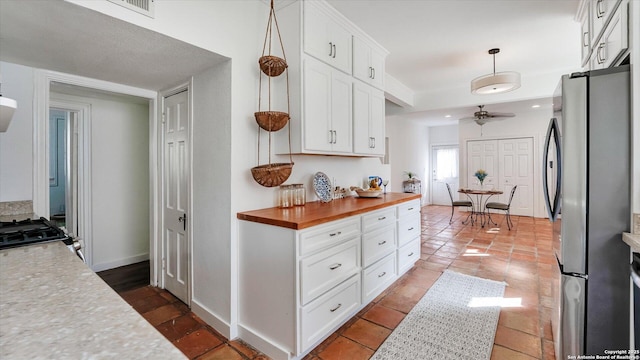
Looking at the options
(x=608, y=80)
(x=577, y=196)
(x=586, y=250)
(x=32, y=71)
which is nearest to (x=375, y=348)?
(x=586, y=250)

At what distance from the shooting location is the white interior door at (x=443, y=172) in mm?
9000

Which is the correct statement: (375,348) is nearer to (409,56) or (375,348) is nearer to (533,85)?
(409,56)

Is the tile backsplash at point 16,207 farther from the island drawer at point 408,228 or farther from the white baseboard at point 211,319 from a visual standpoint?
the island drawer at point 408,228

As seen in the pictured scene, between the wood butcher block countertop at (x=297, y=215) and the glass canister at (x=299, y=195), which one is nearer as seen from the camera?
the wood butcher block countertop at (x=297, y=215)

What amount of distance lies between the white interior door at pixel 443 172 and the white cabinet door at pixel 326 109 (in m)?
7.37

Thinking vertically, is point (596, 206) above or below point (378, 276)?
above

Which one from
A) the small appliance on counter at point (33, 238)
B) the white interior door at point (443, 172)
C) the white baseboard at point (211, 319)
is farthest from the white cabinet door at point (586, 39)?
the white interior door at point (443, 172)

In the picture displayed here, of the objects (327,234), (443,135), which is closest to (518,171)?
(443,135)

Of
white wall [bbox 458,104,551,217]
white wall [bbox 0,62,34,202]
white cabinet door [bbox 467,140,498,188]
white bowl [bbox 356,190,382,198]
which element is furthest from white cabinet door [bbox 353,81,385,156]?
white cabinet door [bbox 467,140,498,188]

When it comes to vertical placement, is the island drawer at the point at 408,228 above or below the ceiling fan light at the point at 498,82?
below

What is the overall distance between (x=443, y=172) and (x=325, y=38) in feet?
26.0

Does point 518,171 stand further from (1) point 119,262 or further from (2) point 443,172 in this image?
(1) point 119,262

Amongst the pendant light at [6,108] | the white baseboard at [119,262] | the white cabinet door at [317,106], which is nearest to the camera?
the pendant light at [6,108]

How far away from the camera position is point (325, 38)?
2.45m
